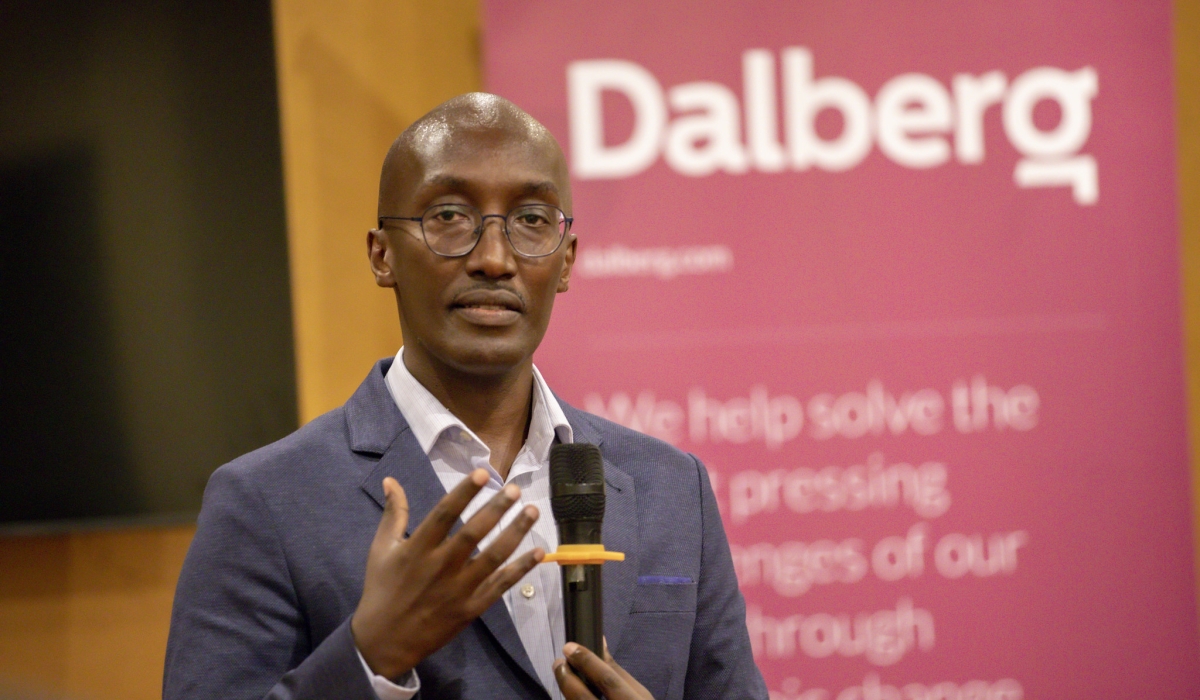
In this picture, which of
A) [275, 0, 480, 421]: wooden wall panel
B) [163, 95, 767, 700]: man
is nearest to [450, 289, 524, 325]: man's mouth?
[163, 95, 767, 700]: man

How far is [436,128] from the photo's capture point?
1.50m

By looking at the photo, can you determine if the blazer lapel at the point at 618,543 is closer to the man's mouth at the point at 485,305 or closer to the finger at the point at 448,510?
the man's mouth at the point at 485,305

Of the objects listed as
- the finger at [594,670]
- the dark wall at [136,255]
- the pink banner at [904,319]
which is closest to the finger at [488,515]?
the finger at [594,670]

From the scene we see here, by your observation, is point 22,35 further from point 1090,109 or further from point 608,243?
point 1090,109

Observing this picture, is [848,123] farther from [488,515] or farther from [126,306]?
[488,515]

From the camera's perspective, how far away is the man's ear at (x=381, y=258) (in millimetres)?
1545

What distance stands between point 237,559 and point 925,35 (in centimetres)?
232

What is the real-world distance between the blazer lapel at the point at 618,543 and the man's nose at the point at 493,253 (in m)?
0.29

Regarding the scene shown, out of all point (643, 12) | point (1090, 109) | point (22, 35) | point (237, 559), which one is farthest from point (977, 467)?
point (22, 35)

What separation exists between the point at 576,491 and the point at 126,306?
2.00 m

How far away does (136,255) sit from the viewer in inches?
110

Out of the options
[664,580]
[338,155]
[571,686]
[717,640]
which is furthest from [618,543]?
[338,155]

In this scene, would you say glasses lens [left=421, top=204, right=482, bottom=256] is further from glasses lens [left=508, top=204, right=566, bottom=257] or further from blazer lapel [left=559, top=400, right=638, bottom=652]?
blazer lapel [left=559, top=400, right=638, bottom=652]

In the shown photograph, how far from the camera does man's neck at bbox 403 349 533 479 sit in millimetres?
1514
